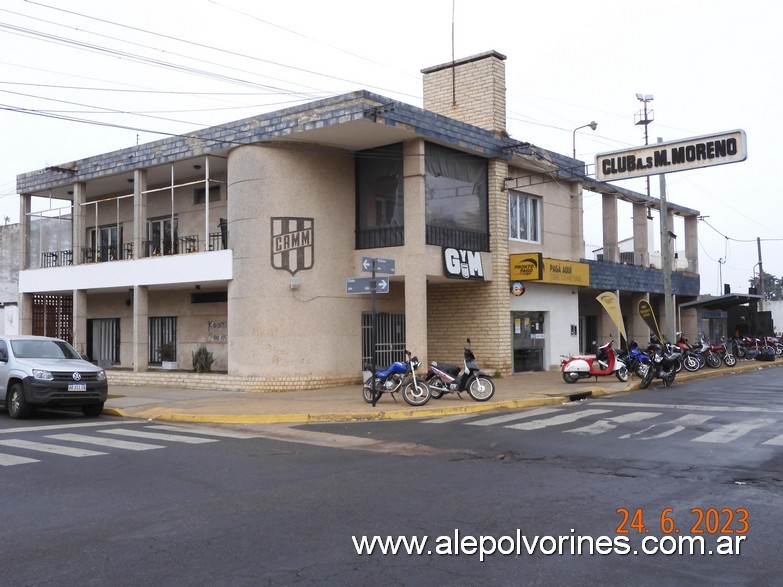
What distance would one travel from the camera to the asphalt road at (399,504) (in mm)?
5219

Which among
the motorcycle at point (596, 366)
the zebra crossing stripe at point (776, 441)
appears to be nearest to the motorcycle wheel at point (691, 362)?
the motorcycle at point (596, 366)

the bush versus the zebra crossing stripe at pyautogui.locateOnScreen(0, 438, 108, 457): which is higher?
the bush

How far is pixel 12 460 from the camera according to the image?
9.96 m

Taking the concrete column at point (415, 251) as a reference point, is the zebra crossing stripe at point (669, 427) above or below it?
below

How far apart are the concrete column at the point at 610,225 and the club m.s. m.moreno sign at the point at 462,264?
1075cm

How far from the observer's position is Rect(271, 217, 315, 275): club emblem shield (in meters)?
20.1

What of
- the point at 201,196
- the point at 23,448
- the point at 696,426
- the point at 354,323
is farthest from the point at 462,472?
the point at 201,196

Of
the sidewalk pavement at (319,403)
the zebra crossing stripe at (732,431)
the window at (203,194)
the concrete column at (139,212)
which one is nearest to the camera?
the zebra crossing stripe at (732,431)

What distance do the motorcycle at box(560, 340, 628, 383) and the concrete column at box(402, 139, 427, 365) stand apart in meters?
4.32

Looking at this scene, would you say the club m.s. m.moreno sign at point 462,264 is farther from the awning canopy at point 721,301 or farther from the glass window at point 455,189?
the awning canopy at point 721,301

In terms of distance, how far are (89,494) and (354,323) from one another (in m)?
13.9

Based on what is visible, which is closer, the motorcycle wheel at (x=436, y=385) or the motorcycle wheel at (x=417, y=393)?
the motorcycle wheel at (x=417, y=393)

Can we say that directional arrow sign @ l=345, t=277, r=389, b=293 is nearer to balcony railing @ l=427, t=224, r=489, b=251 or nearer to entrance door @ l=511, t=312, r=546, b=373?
balcony railing @ l=427, t=224, r=489, b=251

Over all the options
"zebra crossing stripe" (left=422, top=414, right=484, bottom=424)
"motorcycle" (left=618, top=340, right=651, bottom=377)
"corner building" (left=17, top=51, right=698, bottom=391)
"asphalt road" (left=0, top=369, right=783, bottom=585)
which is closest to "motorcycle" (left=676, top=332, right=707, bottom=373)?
"corner building" (left=17, top=51, right=698, bottom=391)
